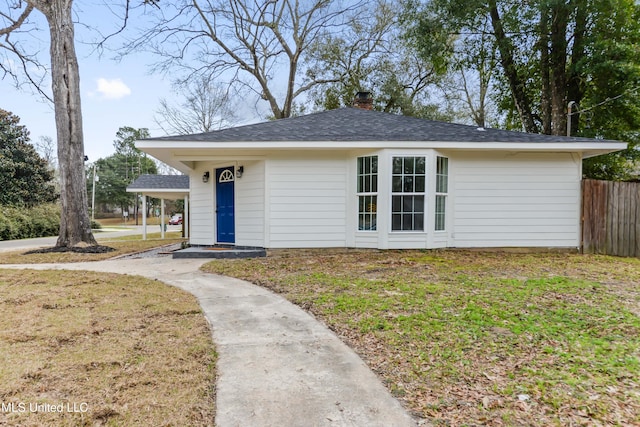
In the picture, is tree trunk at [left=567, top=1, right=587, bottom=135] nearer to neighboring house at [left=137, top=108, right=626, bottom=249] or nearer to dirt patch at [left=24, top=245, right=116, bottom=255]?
neighboring house at [left=137, top=108, right=626, bottom=249]

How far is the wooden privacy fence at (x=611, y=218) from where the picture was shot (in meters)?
7.96

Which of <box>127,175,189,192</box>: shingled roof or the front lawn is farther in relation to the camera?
<box>127,175,189,192</box>: shingled roof

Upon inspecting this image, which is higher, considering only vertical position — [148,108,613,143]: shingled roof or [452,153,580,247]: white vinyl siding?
[148,108,613,143]: shingled roof

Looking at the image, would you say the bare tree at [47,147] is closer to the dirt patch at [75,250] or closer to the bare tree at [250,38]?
the bare tree at [250,38]

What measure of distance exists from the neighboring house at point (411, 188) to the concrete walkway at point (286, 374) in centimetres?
426

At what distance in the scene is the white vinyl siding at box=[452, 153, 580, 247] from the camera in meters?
8.45

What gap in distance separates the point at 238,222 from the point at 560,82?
490 inches

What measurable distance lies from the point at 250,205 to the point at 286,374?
21.4 feet

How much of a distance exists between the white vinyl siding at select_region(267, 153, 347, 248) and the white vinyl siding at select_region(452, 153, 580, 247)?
286 cm

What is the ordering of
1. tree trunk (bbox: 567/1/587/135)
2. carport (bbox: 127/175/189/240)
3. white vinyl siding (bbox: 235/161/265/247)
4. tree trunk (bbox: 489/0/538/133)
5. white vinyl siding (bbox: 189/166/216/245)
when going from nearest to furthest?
white vinyl siding (bbox: 235/161/265/247) < white vinyl siding (bbox: 189/166/216/245) < tree trunk (bbox: 567/1/587/135) < tree trunk (bbox: 489/0/538/133) < carport (bbox: 127/175/189/240)

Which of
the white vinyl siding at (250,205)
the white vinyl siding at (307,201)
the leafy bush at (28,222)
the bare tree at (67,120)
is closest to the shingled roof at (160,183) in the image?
the bare tree at (67,120)

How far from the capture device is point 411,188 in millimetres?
7988

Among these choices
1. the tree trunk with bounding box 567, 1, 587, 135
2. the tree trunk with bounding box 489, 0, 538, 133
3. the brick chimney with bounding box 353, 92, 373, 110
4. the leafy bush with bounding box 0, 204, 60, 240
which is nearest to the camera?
the tree trunk with bounding box 567, 1, 587, 135
